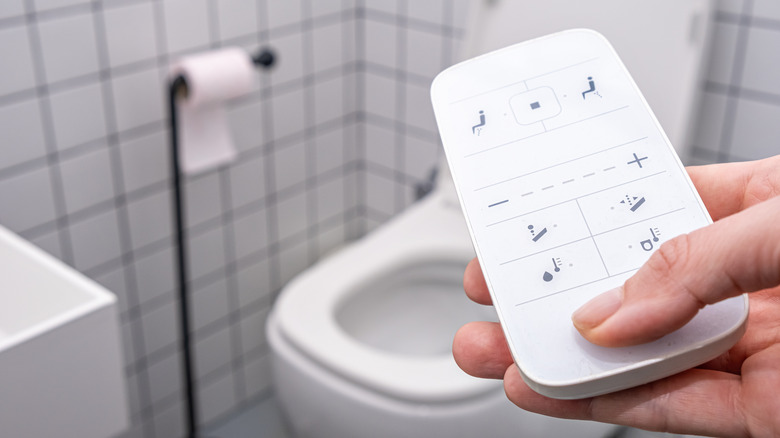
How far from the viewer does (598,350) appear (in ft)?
1.37

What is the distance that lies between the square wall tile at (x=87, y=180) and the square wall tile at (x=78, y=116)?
0.02m

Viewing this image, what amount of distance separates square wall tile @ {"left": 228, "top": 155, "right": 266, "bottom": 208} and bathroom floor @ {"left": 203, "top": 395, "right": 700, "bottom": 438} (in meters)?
0.37

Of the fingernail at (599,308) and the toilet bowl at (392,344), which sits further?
the toilet bowl at (392,344)

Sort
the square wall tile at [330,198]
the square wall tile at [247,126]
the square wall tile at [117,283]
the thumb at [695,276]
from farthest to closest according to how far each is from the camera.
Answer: the square wall tile at [330,198], the square wall tile at [247,126], the square wall tile at [117,283], the thumb at [695,276]

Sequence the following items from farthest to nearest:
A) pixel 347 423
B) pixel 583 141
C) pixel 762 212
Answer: pixel 347 423 → pixel 583 141 → pixel 762 212

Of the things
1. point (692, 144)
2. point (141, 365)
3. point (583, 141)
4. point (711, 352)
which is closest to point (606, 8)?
point (692, 144)

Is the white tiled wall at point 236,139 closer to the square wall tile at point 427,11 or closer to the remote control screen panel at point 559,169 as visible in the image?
the square wall tile at point 427,11

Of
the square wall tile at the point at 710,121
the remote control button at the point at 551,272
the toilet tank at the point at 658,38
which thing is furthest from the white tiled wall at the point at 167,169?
the remote control button at the point at 551,272

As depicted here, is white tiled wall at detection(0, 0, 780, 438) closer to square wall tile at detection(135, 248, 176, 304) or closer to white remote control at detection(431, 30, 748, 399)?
square wall tile at detection(135, 248, 176, 304)

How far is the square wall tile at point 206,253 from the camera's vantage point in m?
1.19

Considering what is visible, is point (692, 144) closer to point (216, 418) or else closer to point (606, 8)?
point (606, 8)

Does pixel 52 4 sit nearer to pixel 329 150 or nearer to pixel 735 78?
pixel 329 150

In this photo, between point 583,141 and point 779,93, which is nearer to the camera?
point 583,141

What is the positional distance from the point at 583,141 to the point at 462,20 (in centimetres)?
74
